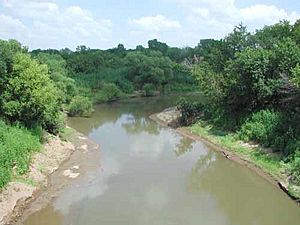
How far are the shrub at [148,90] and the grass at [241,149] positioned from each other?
2910 centimetres

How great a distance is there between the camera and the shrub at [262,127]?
99.0 ft

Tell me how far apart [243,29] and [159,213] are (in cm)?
2839

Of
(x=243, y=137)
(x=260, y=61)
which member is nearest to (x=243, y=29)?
(x=260, y=61)

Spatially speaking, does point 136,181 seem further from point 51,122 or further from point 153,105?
point 153,105

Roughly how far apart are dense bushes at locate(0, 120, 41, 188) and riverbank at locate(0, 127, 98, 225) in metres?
0.45

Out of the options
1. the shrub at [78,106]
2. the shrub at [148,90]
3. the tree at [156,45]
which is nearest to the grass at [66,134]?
the shrub at [78,106]

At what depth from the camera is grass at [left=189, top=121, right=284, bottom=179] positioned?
26434 mm

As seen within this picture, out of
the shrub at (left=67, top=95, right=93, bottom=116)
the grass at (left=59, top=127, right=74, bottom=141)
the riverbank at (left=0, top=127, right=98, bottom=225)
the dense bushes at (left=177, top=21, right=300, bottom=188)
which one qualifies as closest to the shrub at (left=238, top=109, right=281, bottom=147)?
the dense bushes at (left=177, top=21, right=300, bottom=188)

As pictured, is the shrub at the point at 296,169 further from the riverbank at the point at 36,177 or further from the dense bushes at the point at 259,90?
the riverbank at the point at 36,177

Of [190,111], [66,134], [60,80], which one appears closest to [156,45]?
[60,80]

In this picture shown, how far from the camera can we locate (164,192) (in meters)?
23.8

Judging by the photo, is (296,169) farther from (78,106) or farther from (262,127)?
(78,106)

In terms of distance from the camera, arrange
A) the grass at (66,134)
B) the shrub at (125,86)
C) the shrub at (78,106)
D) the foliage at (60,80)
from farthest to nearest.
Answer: the shrub at (125,86), the shrub at (78,106), the foliage at (60,80), the grass at (66,134)

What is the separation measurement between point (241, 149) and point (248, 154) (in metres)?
1.15
